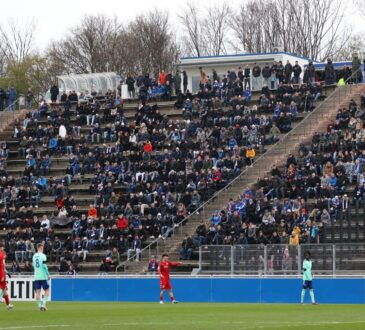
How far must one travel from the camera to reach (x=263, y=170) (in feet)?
197

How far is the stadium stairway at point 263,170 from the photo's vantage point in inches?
2206

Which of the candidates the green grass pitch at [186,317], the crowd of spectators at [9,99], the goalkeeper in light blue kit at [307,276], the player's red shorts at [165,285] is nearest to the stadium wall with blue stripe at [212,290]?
the goalkeeper in light blue kit at [307,276]

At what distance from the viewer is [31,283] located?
50688 millimetres

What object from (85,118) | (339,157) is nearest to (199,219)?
(339,157)

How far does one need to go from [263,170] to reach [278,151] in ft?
5.20

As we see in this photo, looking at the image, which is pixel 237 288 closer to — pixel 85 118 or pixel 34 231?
pixel 34 231

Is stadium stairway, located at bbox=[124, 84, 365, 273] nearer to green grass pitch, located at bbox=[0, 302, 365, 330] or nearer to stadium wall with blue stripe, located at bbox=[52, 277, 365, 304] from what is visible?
stadium wall with blue stripe, located at bbox=[52, 277, 365, 304]

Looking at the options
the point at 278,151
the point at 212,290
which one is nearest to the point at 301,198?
the point at 278,151

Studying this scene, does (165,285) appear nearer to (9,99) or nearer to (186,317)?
(186,317)

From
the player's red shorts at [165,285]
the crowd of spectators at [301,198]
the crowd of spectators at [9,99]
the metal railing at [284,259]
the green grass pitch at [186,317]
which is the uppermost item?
the crowd of spectators at [9,99]

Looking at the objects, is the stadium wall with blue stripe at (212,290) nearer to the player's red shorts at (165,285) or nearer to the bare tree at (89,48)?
the player's red shorts at (165,285)

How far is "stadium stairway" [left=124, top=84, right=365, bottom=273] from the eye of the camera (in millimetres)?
56031

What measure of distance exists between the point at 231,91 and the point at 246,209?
12969mm

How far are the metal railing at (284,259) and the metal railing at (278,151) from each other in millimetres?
6223
